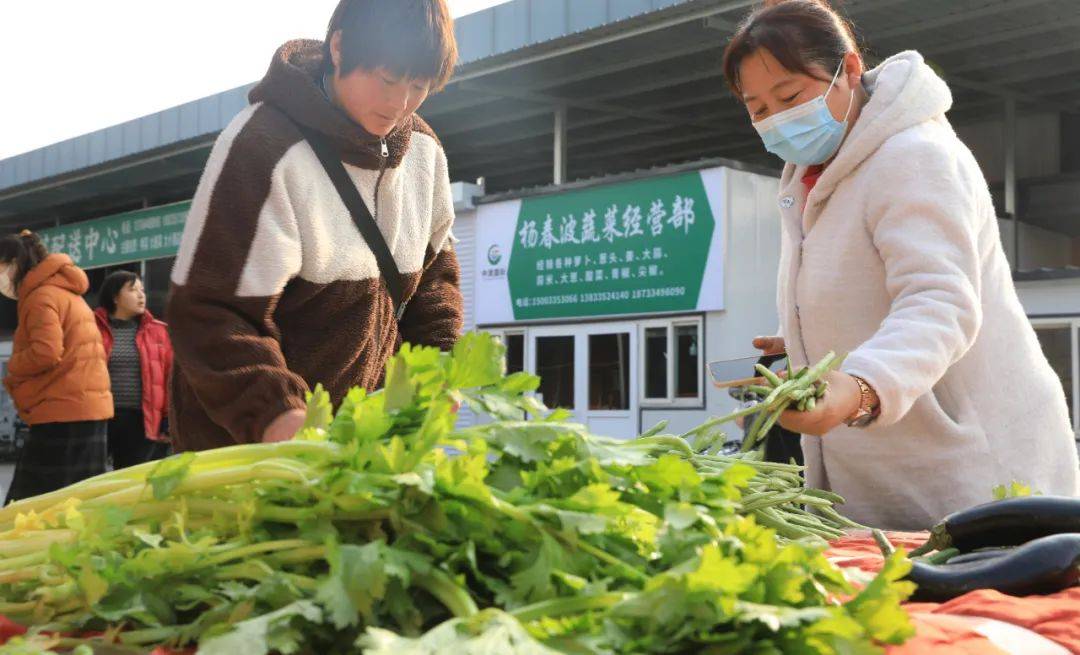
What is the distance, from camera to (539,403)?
1.01 metres

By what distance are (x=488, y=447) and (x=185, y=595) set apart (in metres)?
0.24

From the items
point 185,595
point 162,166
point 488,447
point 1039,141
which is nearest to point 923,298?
point 488,447

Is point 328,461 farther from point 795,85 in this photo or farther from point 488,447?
point 795,85

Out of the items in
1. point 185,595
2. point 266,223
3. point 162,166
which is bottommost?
point 185,595

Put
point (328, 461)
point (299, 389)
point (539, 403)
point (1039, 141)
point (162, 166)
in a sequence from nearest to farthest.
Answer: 1. point (328, 461)
2. point (539, 403)
3. point (299, 389)
4. point (1039, 141)
5. point (162, 166)

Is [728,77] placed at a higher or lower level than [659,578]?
higher

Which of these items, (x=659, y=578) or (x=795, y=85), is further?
(x=795, y=85)

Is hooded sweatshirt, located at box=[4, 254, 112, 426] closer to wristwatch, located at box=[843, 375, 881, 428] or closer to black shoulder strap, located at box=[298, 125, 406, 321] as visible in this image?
black shoulder strap, located at box=[298, 125, 406, 321]

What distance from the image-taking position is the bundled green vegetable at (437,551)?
0.69 m

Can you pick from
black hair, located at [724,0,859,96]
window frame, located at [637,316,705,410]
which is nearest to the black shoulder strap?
black hair, located at [724,0,859,96]

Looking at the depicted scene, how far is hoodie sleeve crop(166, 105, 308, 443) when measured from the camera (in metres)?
1.92

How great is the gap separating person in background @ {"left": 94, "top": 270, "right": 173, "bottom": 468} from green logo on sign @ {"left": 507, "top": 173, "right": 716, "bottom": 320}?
7.10 meters

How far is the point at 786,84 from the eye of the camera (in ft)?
7.73

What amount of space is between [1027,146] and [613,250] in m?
7.04
